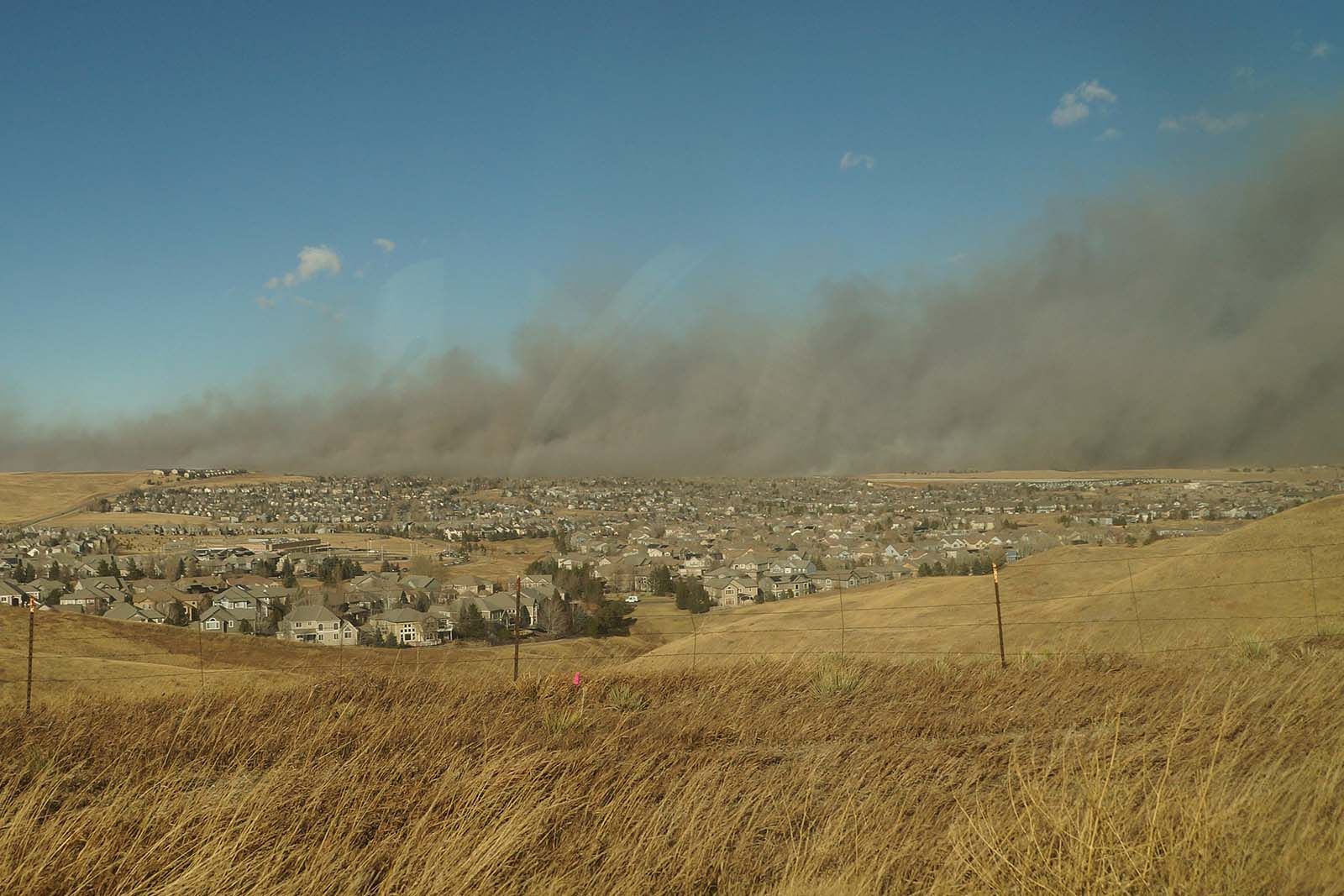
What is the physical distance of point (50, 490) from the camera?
74.2 meters

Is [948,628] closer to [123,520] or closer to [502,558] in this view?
[502,558]

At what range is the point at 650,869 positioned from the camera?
12.6ft

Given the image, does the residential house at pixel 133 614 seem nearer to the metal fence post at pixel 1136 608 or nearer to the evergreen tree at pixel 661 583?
the evergreen tree at pixel 661 583

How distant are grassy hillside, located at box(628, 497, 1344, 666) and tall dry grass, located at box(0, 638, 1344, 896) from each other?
21.8ft

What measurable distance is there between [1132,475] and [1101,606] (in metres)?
46.1

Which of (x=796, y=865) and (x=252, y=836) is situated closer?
(x=796, y=865)

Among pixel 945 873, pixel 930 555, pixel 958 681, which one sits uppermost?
pixel 945 873

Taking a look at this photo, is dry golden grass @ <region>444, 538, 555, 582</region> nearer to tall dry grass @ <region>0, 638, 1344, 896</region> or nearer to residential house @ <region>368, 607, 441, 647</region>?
residential house @ <region>368, 607, 441, 647</region>

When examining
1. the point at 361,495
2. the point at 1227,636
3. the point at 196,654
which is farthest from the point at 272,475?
the point at 1227,636

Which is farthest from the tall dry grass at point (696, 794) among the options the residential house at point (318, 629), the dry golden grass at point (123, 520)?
the dry golden grass at point (123, 520)

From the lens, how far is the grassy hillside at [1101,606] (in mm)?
16266

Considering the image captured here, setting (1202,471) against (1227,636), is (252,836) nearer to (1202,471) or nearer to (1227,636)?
(1227,636)

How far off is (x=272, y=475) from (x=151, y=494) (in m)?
29.5

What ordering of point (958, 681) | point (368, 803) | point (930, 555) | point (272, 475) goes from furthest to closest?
point (272, 475)
point (930, 555)
point (958, 681)
point (368, 803)
